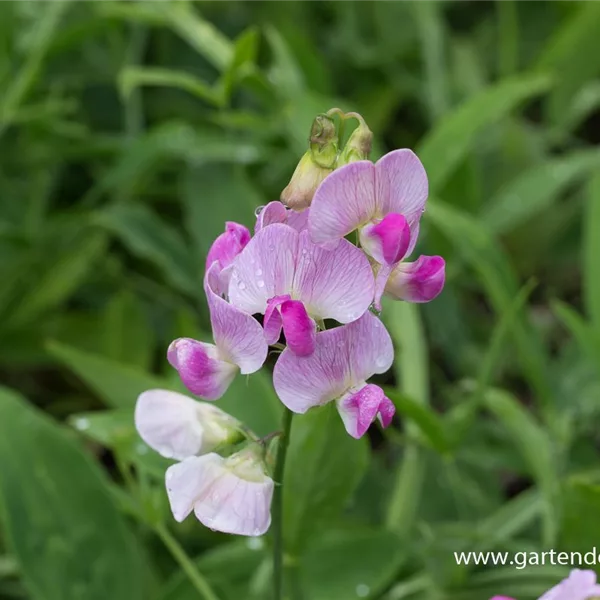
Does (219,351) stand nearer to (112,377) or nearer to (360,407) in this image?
(360,407)

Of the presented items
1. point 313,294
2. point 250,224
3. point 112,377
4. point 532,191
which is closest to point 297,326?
point 313,294

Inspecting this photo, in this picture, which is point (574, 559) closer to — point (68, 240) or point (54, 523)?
point (54, 523)

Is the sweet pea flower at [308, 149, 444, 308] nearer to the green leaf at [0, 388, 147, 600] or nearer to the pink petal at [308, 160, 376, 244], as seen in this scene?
the pink petal at [308, 160, 376, 244]

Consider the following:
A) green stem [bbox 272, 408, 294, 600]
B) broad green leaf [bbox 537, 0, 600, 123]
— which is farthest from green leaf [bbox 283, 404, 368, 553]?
broad green leaf [bbox 537, 0, 600, 123]

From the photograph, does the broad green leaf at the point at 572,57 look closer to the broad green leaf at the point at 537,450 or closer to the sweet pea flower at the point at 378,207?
the broad green leaf at the point at 537,450

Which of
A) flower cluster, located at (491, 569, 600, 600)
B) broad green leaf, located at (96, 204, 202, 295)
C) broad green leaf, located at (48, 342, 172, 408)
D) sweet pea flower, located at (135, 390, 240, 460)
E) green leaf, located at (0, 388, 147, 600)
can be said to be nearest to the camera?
flower cluster, located at (491, 569, 600, 600)
